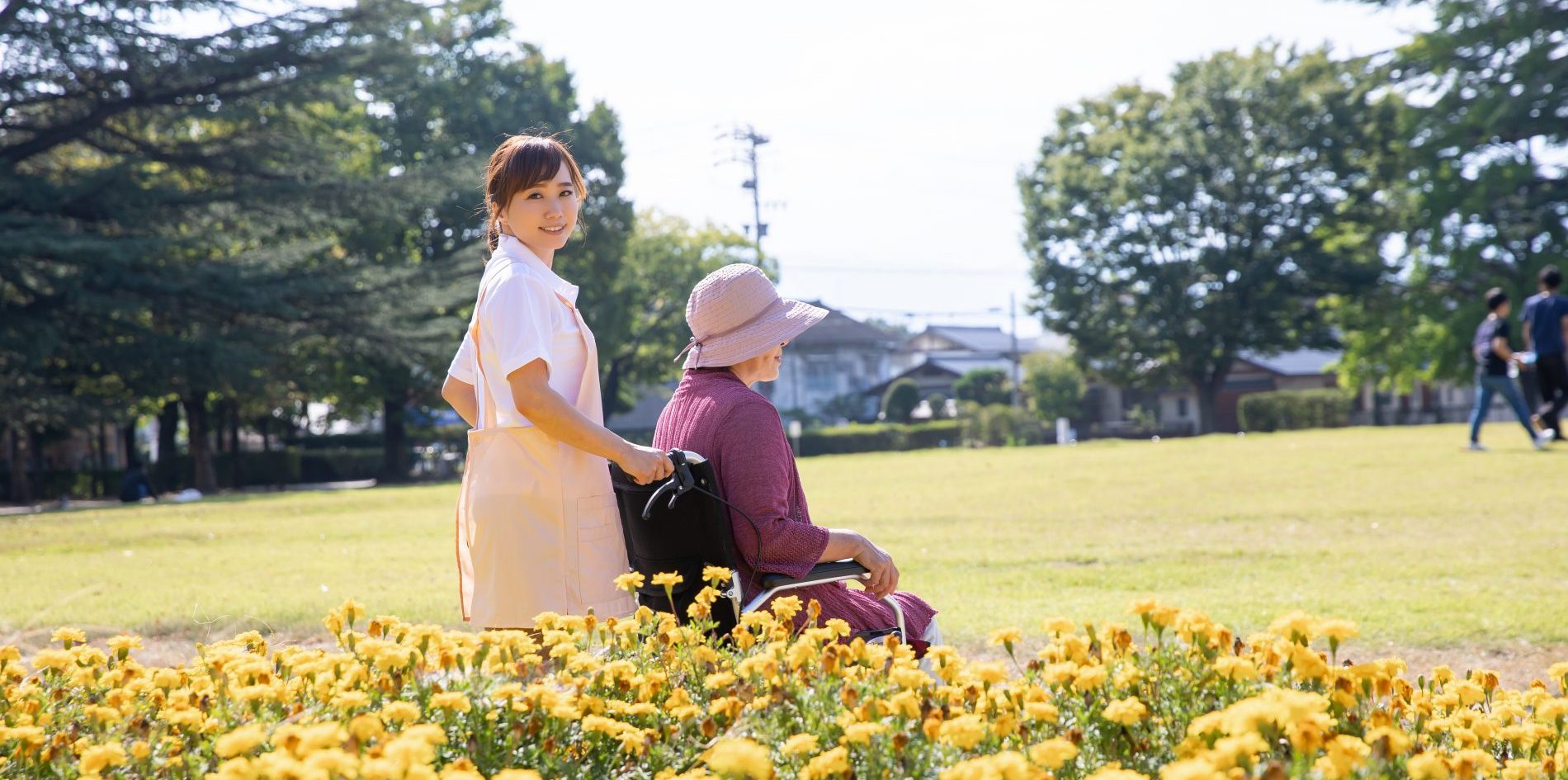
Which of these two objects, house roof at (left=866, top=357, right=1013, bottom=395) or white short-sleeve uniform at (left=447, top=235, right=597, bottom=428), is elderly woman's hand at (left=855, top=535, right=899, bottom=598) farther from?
house roof at (left=866, top=357, right=1013, bottom=395)

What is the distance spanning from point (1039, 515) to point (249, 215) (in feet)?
58.8

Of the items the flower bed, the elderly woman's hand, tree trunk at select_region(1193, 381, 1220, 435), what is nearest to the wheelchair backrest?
the elderly woman's hand

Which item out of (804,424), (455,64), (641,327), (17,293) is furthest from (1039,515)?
(804,424)

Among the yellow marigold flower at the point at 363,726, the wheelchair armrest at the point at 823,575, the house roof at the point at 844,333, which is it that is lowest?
the yellow marigold flower at the point at 363,726

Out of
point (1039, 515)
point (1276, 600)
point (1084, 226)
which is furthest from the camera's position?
point (1084, 226)

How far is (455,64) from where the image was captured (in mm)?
39469

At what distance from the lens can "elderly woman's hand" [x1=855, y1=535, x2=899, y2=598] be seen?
3309 millimetres

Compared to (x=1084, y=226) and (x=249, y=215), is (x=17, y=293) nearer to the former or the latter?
(x=249, y=215)

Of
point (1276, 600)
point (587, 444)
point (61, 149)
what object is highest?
point (61, 149)

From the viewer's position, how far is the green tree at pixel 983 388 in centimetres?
6769

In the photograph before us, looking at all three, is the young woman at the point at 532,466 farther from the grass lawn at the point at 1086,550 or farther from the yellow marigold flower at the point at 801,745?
the grass lawn at the point at 1086,550

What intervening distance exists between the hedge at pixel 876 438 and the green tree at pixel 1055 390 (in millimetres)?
12661

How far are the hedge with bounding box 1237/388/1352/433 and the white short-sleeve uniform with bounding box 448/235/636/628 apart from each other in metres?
43.9

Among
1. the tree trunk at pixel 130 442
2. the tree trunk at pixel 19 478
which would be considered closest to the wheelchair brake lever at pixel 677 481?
the tree trunk at pixel 130 442
